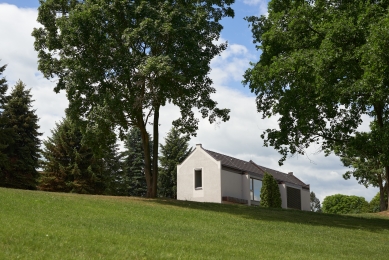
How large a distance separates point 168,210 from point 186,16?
1122cm

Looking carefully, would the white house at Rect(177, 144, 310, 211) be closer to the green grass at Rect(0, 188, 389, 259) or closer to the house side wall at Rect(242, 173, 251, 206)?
the house side wall at Rect(242, 173, 251, 206)

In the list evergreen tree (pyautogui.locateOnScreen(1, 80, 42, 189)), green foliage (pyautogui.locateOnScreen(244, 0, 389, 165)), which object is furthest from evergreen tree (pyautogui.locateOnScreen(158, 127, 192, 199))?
green foliage (pyautogui.locateOnScreen(244, 0, 389, 165))

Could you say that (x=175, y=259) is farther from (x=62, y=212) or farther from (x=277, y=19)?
(x=277, y=19)

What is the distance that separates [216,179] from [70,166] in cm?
1398

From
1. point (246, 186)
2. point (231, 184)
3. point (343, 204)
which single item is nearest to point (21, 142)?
point (231, 184)

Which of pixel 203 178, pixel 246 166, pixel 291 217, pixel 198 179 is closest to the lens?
pixel 291 217

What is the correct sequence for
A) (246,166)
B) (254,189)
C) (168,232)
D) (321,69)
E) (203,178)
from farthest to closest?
1. (246,166)
2. (254,189)
3. (203,178)
4. (321,69)
5. (168,232)

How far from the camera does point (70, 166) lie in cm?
4581

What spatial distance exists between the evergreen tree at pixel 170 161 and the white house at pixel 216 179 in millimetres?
13792

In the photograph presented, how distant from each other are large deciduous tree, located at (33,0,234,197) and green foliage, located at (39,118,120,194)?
56.8 ft

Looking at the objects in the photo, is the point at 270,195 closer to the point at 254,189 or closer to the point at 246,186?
the point at 246,186

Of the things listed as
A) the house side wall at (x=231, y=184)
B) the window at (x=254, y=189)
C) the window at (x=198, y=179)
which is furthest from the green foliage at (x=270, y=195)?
the window at (x=198, y=179)

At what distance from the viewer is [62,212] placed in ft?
62.6

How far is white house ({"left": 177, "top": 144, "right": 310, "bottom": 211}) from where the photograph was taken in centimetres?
4808
